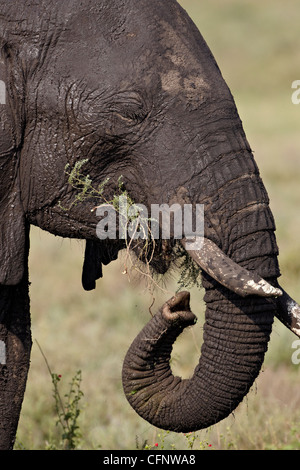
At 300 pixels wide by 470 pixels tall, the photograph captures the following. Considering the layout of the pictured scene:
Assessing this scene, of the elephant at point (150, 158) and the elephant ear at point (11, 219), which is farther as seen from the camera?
the elephant ear at point (11, 219)

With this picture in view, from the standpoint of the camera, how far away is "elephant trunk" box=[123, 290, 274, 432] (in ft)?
14.1

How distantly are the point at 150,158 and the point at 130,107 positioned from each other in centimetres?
27

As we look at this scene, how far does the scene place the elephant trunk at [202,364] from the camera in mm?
4297

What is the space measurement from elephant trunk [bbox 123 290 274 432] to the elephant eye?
0.90 meters

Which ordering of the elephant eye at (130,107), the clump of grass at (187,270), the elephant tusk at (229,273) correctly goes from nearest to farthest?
1. the elephant tusk at (229,273)
2. the elephant eye at (130,107)
3. the clump of grass at (187,270)

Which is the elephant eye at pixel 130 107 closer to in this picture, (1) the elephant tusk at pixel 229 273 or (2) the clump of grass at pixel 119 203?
(2) the clump of grass at pixel 119 203

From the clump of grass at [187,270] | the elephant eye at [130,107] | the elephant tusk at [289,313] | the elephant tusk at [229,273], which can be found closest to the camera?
the elephant tusk at [229,273]

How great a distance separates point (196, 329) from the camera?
10.3m

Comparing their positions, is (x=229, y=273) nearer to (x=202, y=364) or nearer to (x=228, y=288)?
(x=228, y=288)

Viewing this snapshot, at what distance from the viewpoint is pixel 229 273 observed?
13.3 feet

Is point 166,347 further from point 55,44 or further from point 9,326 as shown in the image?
point 55,44

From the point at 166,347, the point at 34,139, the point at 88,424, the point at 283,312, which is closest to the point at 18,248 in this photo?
the point at 34,139

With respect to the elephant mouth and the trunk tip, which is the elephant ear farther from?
the trunk tip

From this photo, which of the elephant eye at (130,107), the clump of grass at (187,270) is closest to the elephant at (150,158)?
the elephant eye at (130,107)
